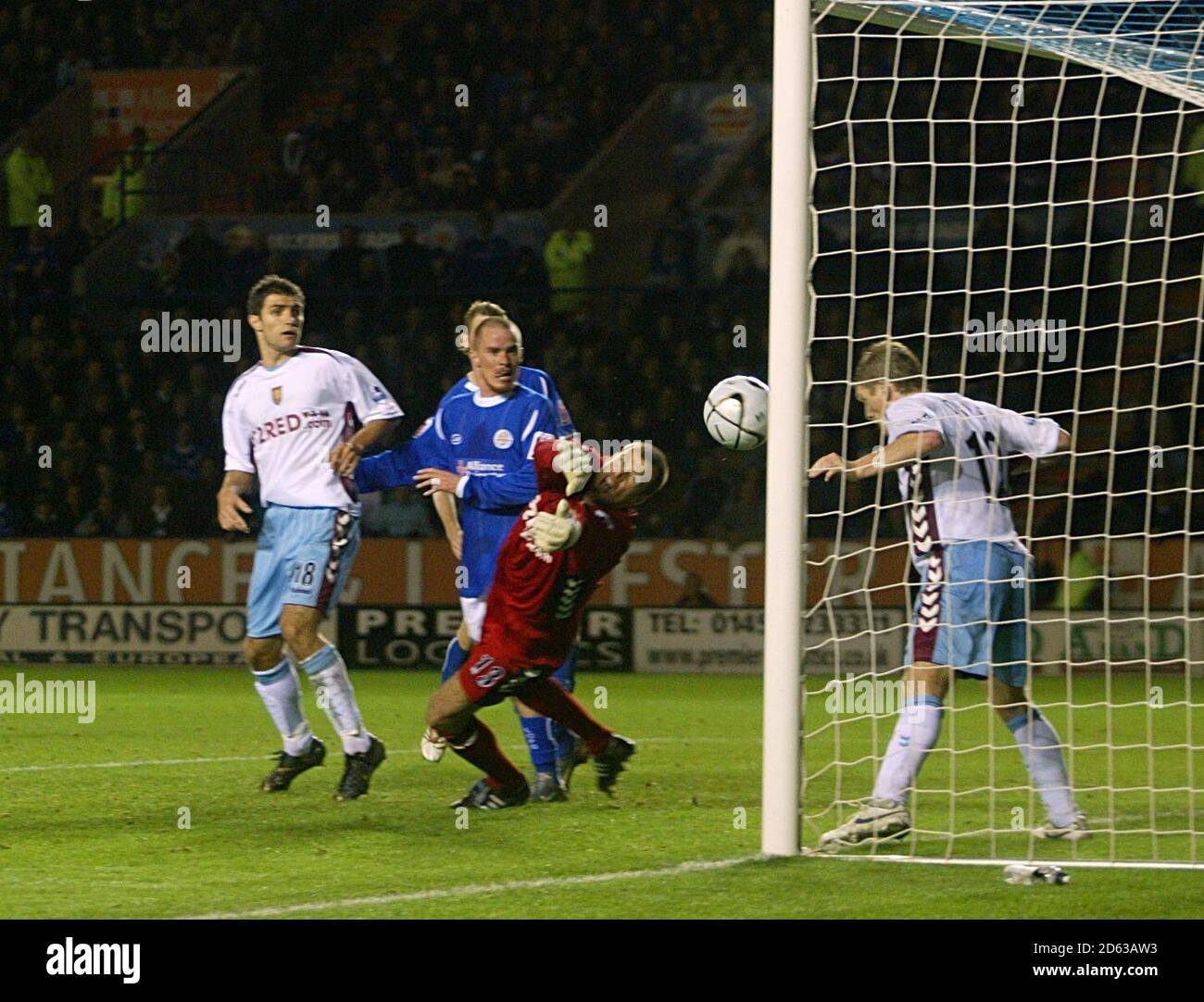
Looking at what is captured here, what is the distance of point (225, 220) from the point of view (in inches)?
634

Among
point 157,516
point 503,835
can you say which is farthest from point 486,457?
point 157,516

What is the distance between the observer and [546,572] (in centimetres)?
614

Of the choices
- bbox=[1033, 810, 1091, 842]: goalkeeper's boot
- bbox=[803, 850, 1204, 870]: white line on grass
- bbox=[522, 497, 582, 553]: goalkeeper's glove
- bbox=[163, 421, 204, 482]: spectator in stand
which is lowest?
bbox=[803, 850, 1204, 870]: white line on grass

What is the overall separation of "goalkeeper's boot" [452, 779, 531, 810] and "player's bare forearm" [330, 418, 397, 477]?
1400 millimetres

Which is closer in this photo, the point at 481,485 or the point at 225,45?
the point at 481,485

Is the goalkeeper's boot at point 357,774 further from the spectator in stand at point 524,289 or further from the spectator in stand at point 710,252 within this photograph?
the spectator in stand at point 710,252

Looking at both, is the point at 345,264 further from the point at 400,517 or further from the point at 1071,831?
the point at 1071,831

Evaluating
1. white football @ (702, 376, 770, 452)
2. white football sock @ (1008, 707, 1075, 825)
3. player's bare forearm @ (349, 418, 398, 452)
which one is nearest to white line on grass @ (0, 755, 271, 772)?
player's bare forearm @ (349, 418, 398, 452)

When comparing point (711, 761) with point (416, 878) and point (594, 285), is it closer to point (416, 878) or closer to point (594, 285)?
point (416, 878)

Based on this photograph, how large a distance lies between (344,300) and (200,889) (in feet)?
34.4

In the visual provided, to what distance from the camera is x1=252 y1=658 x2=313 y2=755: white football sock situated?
22.9 feet

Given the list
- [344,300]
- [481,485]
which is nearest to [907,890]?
[481,485]

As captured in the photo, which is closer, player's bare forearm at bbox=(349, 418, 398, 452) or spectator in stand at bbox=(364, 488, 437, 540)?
player's bare forearm at bbox=(349, 418, 398, 452)

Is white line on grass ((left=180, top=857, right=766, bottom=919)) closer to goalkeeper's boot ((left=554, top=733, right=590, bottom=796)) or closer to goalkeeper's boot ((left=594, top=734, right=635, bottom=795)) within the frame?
goalkeeper's boot ((left=594, top=734, right=635, bottom=795))
